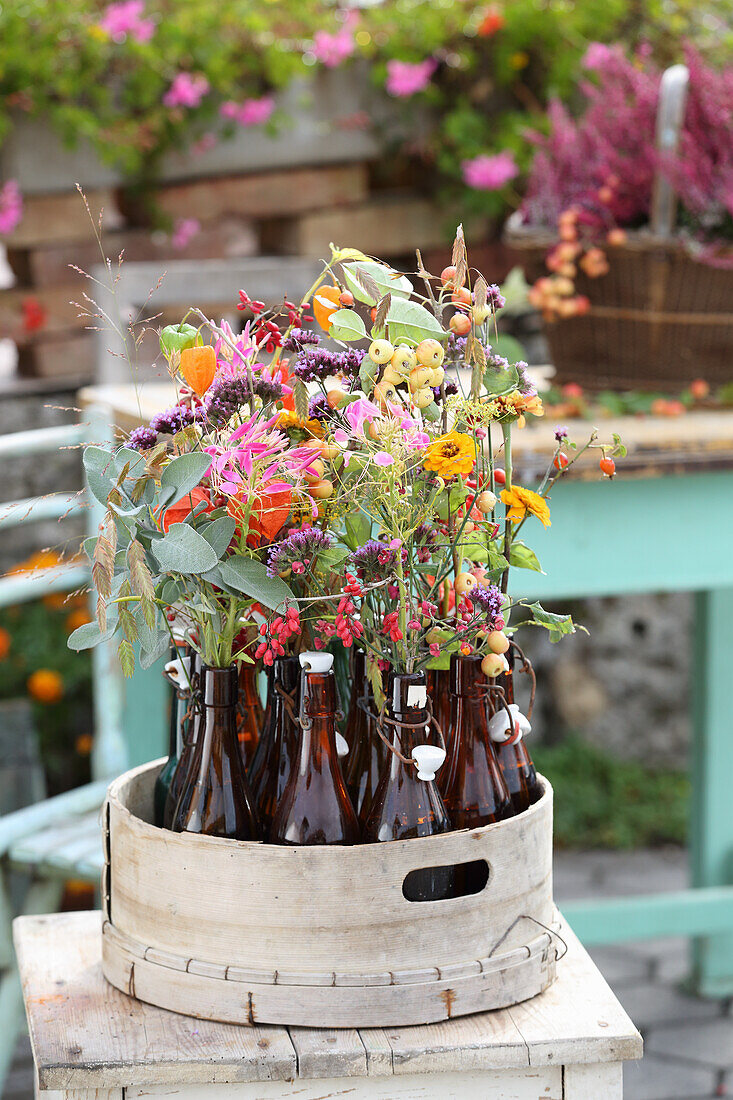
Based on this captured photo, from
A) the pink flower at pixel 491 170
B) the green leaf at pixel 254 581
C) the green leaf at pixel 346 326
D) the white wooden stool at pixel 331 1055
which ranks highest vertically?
the pink flower at pixel 491 170

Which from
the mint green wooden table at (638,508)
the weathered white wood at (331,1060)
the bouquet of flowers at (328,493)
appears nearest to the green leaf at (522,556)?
the bouquet of flowers at (328,493)

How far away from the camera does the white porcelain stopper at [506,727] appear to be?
2.87ft

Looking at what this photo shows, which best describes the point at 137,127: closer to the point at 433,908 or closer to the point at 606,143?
the point at 606,143

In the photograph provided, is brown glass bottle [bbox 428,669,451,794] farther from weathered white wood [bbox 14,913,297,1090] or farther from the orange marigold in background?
the orange marigold in background

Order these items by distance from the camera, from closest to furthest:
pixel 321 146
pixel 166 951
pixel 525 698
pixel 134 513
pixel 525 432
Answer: pixel 134 513, pixel 166 951, pixel 525 432, pixel 321 146, pixel 525 698

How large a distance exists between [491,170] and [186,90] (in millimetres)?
666

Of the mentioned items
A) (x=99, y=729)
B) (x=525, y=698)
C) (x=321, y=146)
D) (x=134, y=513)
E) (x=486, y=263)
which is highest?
(x=321, y=146)

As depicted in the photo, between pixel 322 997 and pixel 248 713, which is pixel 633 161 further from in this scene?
pixel 322 997

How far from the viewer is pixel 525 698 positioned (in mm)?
2916

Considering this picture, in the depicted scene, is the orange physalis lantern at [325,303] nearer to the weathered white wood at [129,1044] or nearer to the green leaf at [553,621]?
the green leaf at [553,621]

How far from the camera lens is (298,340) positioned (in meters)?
0.81

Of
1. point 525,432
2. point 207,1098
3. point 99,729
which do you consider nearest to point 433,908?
point 207,1098

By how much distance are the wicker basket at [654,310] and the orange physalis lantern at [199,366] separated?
1.00 metres

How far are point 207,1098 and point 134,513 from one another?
39cm
